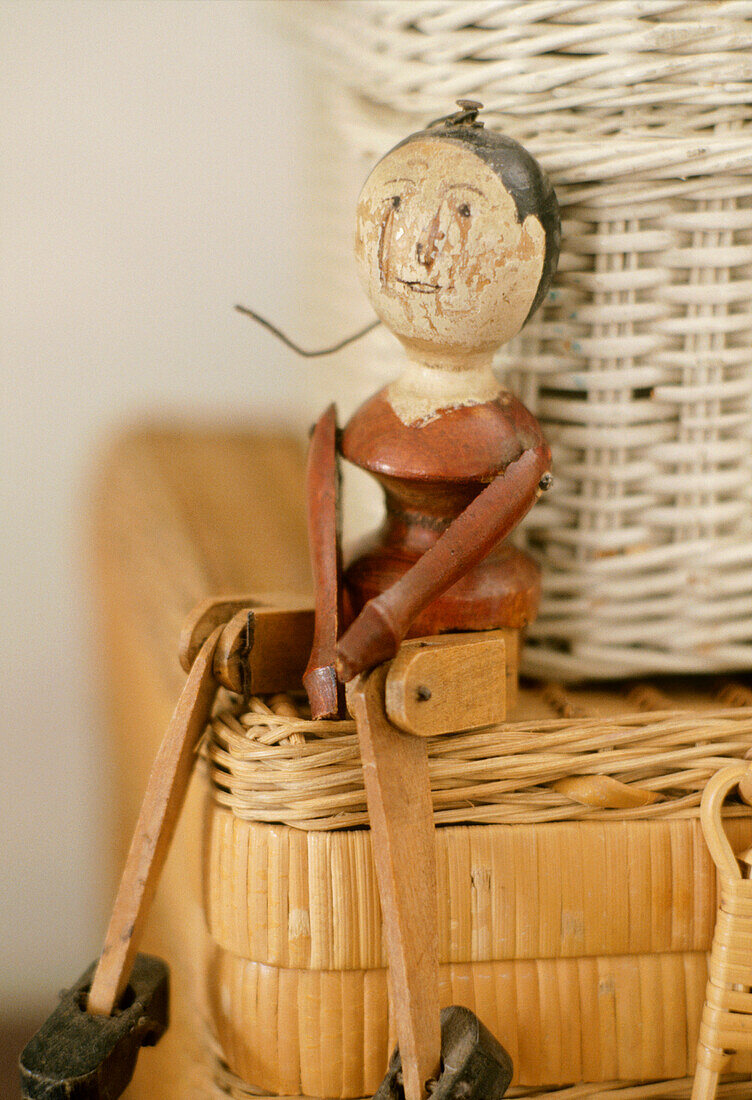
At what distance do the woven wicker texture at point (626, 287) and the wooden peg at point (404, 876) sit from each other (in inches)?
7.3

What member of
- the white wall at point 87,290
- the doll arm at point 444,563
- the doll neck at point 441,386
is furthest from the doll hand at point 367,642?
the white wall at point 87,290

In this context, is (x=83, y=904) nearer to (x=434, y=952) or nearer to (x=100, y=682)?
(x=100, y=682)

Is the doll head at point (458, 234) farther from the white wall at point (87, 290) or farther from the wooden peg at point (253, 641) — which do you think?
the white wall at point (87, 290)

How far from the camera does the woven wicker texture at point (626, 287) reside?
1.40 feet

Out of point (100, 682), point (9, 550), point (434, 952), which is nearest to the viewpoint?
point (434, 952)

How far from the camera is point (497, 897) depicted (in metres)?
0.39

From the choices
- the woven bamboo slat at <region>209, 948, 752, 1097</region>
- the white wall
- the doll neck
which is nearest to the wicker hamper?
the woven bamboo slat at <region>209, 948, 752, 1097</region>

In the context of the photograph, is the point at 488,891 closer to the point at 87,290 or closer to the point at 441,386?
the point at 441,386

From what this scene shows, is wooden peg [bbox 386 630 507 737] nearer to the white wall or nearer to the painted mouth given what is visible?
the painted mouth

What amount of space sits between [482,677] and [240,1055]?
197 millimetres

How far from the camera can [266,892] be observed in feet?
1.26

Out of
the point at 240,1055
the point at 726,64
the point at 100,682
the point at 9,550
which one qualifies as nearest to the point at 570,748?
the point at 240,1055

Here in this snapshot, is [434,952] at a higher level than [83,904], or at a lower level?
higher

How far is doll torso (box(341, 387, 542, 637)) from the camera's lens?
0.41 metres
